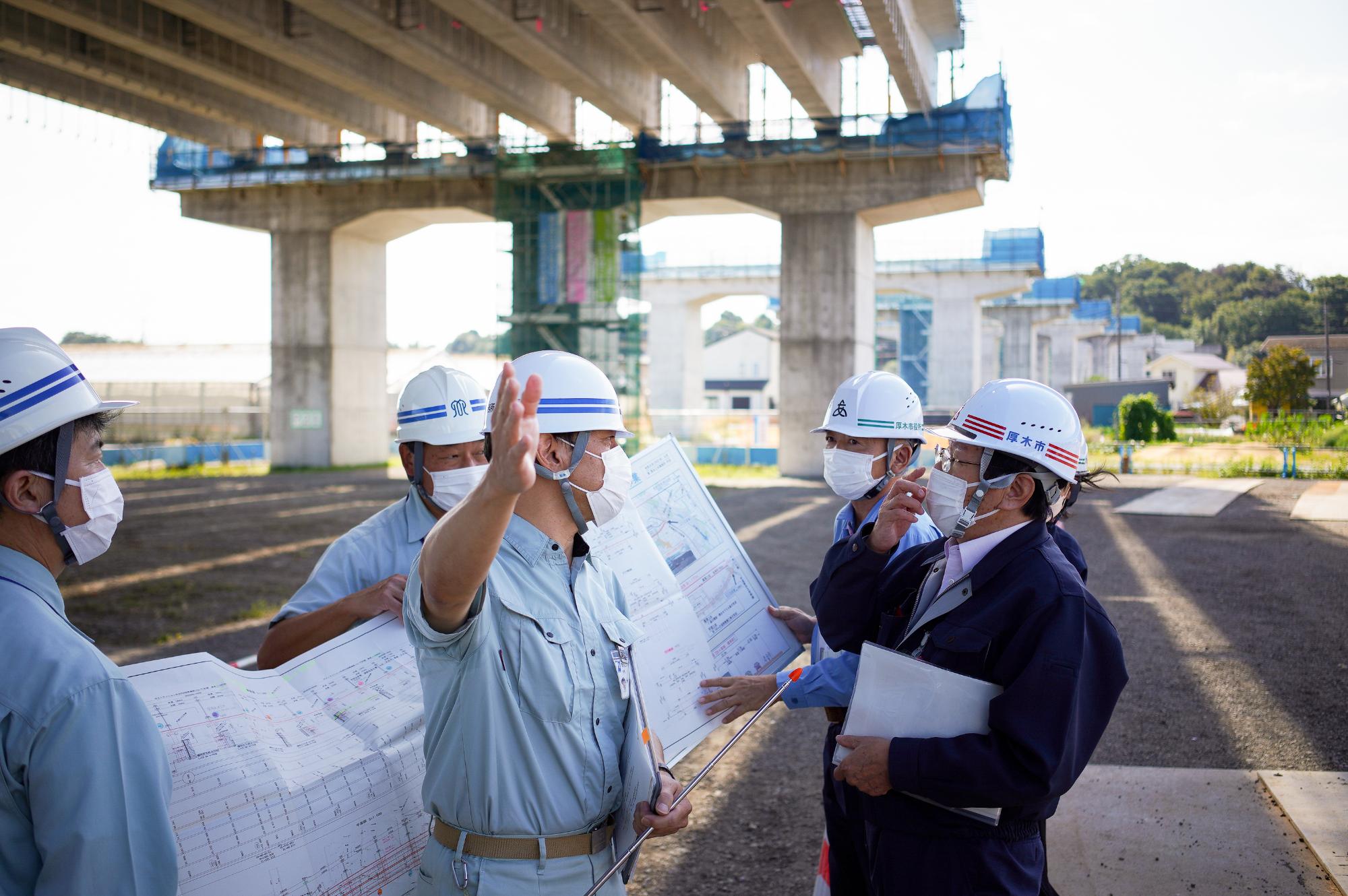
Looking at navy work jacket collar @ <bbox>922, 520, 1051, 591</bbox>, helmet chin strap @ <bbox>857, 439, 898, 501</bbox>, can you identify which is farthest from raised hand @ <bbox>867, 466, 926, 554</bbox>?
helmet chin strap @ <bbox>857, 439, 898, 501</bbox>

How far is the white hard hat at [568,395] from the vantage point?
8.95ft

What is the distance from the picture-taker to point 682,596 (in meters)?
3.76

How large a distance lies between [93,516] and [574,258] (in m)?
31.5

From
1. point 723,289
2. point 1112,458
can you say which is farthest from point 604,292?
point 723,289

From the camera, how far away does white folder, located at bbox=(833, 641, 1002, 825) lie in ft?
8.86

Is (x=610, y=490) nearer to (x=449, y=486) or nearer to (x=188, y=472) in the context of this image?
(x=449, y=486)

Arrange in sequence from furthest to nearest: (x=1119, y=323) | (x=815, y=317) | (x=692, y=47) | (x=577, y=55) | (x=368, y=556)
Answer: (x=1119, y=323)
(x=815, y=317)
(x=692, y=47)
(x=577, y=55)
(x=368, y=556)

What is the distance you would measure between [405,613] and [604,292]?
1219 inches

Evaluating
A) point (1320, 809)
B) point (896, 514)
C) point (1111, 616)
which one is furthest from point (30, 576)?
→ point (1111, 616)

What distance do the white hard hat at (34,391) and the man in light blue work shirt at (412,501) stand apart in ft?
4.93

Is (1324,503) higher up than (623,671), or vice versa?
(623,671)

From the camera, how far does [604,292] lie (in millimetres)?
32781

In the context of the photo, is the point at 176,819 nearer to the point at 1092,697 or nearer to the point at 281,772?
the point at 281,772

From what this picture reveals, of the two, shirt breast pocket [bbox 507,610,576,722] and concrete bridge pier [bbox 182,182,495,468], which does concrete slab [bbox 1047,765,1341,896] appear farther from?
concrete bridge pier [bbox 182,182,495,468]
